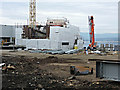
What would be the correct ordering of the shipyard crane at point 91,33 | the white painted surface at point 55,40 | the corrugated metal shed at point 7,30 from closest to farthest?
the shipyard crane at point 91,33
the white painted surface at point 55,40
the corrugated metal shed at point 7,30

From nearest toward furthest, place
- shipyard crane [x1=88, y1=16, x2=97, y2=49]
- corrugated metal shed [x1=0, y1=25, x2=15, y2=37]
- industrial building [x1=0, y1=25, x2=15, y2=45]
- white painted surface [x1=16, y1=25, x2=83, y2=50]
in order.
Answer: shipyard crane [x1=88, y1=16, x2=97, y2=49] → white painted surface [x1=16, y1=25, x2=83, y2=50] → industrial building [x1=0, y1=25, x2=15, y2=45] → corrugated metal shed [x1=0, y1=25, x2=15, y2=37]

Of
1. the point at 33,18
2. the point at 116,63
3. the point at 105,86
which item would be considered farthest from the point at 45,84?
the point at 33,18

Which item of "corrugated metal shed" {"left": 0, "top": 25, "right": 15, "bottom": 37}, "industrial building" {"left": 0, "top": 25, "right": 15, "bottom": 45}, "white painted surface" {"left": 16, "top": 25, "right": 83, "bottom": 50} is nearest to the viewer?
"white painted surface" {"left": 16, "top": 25, "right": 83, "bottom": 50}

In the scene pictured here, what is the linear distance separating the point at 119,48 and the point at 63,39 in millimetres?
13430

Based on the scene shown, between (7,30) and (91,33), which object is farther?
(7,30)

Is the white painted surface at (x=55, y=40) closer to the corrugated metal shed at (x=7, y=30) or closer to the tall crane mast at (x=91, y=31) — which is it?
the tall crane mast at (x=91, y=31)

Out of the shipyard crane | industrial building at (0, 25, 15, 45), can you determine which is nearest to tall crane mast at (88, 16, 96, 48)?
the shipyard crane

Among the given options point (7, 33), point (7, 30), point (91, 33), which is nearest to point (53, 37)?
point (91, 33)

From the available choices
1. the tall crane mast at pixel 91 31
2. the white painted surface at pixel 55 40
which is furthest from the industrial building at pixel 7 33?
the tall crane mast at pixel 91 31

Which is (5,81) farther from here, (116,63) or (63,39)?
(63,39)

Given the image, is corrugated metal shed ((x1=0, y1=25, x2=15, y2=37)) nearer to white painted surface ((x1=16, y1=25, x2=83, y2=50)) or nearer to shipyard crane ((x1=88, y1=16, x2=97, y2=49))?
white painted surface ((x1=16, y1=25, x2=83, y2=50))

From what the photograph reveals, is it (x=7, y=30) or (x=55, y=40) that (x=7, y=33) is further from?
(x=55, y=40)

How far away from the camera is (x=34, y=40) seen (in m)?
47.0

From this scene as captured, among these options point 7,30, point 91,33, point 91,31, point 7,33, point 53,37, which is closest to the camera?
point 91,33
